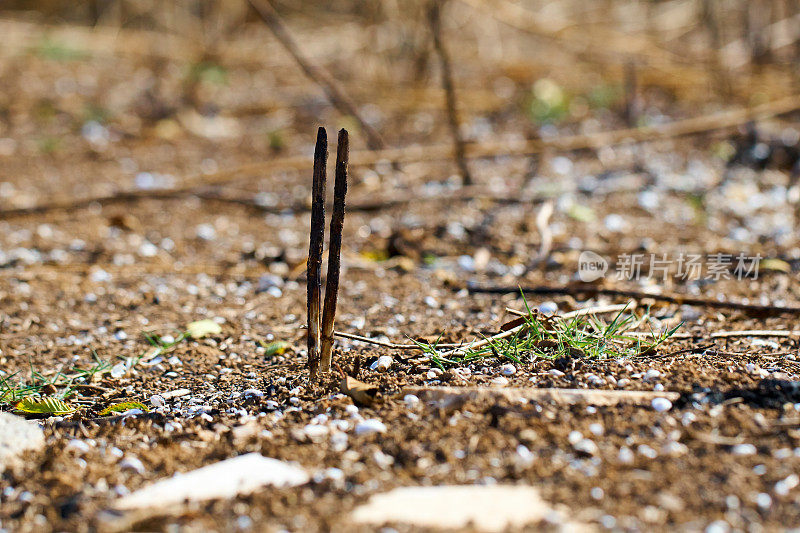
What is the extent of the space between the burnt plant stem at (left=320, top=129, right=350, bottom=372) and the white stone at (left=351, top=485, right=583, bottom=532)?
1.78ft

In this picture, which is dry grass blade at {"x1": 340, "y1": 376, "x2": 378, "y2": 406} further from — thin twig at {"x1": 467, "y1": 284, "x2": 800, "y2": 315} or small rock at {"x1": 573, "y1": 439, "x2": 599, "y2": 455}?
thin twig at {"x1": 467, "y1": 284, "x2": 800, "y2": 315}

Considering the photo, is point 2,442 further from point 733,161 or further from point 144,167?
point 733,161

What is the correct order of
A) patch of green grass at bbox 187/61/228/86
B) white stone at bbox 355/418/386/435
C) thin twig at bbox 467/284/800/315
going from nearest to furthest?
white stone at bbox 355/418/386/435
thin twig at bbox 467/284/800/315
patch of green grass at bbox 187/61/228/86

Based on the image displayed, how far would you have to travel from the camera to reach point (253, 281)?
10.6 feet

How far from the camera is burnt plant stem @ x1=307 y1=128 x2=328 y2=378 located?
185 cm

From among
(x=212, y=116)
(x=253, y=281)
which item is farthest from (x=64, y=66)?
(x=253, y=281)

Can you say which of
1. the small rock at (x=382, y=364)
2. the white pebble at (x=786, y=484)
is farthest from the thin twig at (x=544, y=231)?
the white pebble at (x=786, y=484)

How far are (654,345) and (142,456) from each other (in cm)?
135

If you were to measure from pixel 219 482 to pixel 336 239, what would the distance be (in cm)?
63

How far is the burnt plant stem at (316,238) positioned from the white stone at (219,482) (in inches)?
15.8

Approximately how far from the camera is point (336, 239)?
1874 millimetres

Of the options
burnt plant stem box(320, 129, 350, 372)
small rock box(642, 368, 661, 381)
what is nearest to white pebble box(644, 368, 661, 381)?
small rock box(642, 368, 661, 381)

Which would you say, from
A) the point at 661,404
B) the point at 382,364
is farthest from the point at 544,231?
the point at 661,404

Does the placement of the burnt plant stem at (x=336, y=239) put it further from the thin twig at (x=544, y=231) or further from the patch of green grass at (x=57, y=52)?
the patch of green grass at (x=57, y=52)
